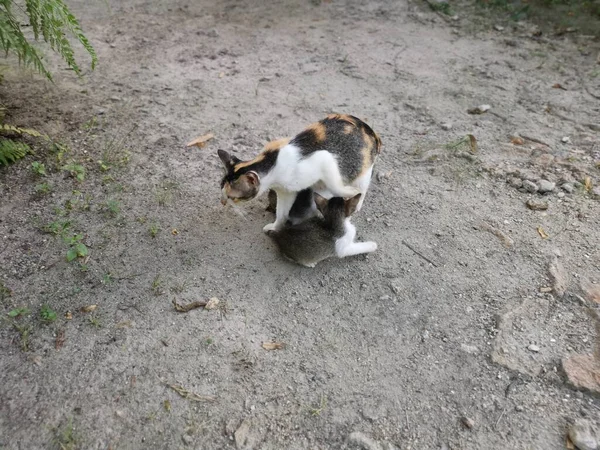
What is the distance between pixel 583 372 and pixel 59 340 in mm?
2853

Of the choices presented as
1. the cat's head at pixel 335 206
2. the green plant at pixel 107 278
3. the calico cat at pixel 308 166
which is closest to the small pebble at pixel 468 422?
the cat's head at pixel 335 206

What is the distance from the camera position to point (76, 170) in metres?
3.33

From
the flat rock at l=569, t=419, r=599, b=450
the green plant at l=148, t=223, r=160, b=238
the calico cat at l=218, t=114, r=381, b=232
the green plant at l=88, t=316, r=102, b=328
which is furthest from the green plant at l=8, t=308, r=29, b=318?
the flat rock at l=569, t=419, r=599, b=450

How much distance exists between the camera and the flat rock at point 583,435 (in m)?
2.11

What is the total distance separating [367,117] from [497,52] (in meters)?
2.21

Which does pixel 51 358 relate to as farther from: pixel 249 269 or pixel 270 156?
pixel 270 156

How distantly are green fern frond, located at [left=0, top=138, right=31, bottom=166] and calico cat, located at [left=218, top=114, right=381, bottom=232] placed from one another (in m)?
1.66

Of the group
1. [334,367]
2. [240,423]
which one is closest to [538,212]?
[334,367]

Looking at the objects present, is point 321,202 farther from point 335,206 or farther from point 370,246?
point 370,246

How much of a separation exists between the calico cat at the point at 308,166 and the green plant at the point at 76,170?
4.11 ft

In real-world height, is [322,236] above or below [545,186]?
above

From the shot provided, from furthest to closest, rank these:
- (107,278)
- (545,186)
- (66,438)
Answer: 1. (545,186)
2. (107,278)
3. (66,438)

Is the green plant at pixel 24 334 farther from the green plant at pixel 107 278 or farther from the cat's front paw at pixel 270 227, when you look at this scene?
the cat's front paw at pixel 270 227

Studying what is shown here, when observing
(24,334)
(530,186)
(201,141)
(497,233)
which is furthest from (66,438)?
(530,186)
